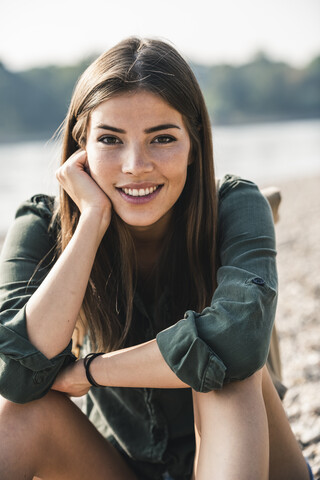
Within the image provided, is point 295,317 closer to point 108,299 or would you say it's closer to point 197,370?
point 108,299

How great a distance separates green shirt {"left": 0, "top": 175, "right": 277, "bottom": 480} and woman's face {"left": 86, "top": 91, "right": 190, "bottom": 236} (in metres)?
0.29

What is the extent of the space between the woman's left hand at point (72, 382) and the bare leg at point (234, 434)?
44cm

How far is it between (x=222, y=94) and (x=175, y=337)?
80.5 metres

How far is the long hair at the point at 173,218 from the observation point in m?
2.18

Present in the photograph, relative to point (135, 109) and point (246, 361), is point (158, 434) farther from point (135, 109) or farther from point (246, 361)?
point (135, 109)

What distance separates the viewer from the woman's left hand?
2.04 m

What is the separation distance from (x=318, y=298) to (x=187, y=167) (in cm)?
338

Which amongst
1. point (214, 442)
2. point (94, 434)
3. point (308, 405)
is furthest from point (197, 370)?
point (308, 405)

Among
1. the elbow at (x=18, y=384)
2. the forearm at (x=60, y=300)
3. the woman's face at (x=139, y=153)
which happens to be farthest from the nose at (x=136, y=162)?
the elbow at (x=18, y=384)

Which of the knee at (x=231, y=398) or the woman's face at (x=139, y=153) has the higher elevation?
the woman's face at (x=139, y=153)

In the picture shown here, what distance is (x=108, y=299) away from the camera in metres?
2.41

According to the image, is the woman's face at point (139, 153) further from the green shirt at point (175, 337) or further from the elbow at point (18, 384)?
the elbow at point (18, 384)

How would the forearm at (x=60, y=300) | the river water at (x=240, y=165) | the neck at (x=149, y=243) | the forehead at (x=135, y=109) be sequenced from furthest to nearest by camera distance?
the river water at (x=240, y=165)
the neck at (x=149, y=243)
the forehead at (x=135, y=109)
the forearm at (x=60, y=300)

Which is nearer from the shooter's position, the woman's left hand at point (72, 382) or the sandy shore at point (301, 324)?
the woman's left hand at point (72, 382)
